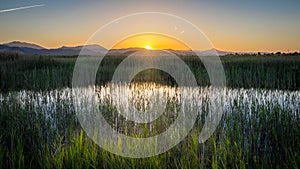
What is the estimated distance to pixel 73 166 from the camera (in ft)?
11.6

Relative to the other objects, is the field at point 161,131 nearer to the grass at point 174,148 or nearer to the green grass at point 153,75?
the grass at point 174,148

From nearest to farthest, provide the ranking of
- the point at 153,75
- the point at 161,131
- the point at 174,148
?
the point at 174,148
the point at 161,131
the point at 153,75

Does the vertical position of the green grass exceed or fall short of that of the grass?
it exceeds it

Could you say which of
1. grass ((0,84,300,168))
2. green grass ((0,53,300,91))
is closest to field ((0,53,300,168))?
grass ((0,84,300,168))

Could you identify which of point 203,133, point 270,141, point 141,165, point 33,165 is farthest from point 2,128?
point 270,141

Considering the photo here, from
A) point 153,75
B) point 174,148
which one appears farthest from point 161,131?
point 153,75

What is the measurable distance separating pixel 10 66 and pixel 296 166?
16413mm

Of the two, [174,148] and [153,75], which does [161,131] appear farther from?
[153,75]

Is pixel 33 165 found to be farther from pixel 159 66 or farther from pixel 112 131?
pixel 159 66

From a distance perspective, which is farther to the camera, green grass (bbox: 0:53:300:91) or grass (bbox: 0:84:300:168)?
green grass (bbox: 0:53:300:91)

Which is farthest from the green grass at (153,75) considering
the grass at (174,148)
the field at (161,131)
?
the grass at (174,148)

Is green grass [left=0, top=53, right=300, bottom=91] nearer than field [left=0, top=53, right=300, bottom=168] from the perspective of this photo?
No

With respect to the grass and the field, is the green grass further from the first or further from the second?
the grass

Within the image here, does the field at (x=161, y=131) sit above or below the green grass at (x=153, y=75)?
below
